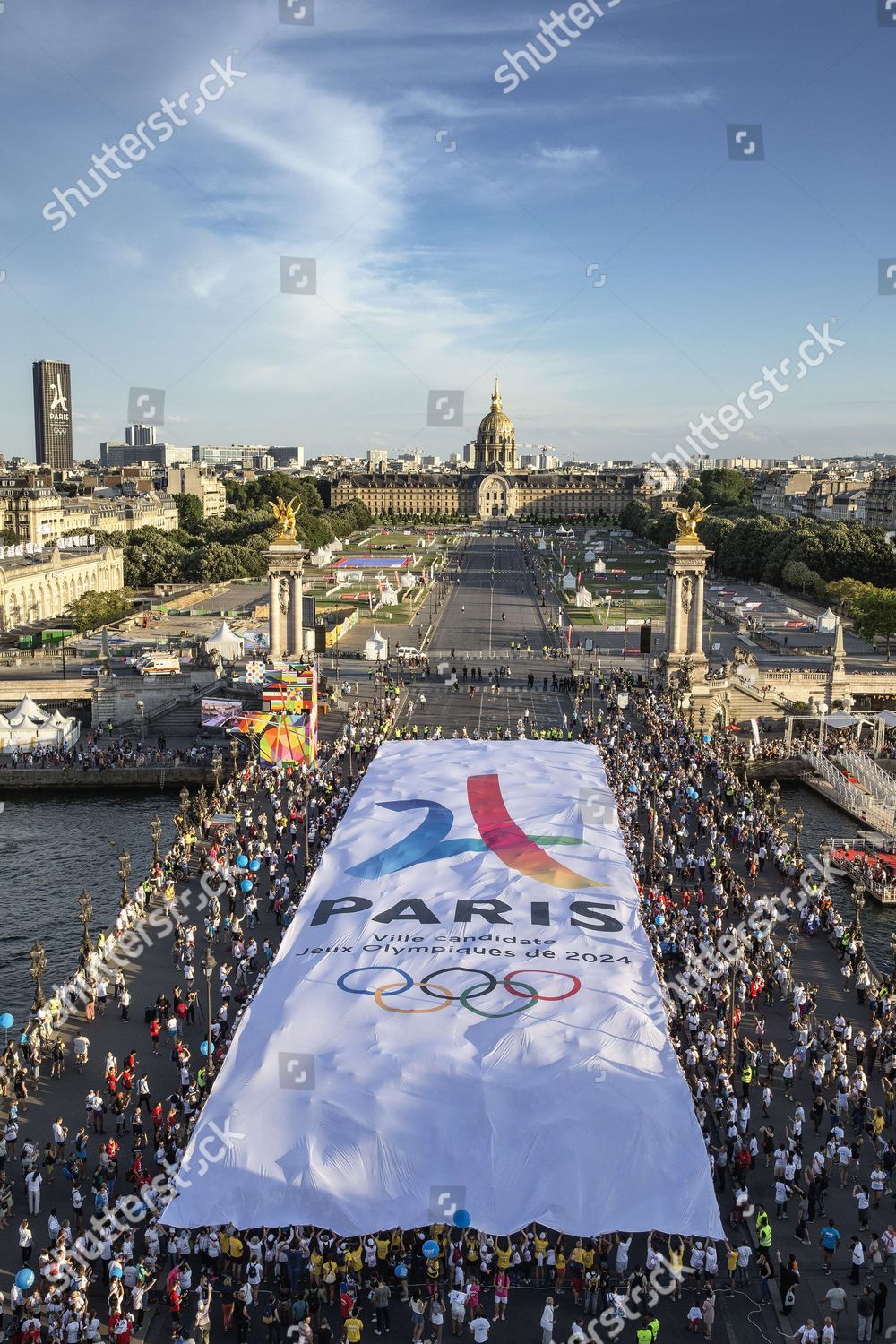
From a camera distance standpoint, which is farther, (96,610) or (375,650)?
(96,610)

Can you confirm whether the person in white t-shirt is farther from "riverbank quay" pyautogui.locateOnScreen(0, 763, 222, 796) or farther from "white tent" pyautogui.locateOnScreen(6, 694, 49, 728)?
"white tent" pyautogui.locateOnScreen(6, 694, 49, 728)

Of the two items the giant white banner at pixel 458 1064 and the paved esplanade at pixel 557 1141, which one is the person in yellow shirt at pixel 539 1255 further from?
the giant white banner at pixel 458 1064

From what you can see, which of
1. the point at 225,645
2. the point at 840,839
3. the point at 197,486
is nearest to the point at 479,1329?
the point at 840,839

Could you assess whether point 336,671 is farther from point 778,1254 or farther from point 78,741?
point 778,1254

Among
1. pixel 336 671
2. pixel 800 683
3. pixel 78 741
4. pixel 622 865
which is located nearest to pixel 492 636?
pixel 336 671

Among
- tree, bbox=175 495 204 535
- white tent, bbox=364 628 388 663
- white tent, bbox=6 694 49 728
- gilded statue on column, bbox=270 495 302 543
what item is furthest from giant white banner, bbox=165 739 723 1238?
tree, bbox=175 495 204 535

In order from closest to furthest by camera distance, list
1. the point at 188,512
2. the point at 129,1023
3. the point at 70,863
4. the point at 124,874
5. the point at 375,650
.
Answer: the point at 129,1023, the point at 124,874, the point at 70,863, the point at 375,650, the point at 188,512

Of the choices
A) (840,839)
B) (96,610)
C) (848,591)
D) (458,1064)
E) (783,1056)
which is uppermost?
(848,591)

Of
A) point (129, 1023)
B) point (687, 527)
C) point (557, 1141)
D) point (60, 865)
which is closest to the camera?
point (557, 1141)

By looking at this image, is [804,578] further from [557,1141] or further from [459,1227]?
[459,1227]
